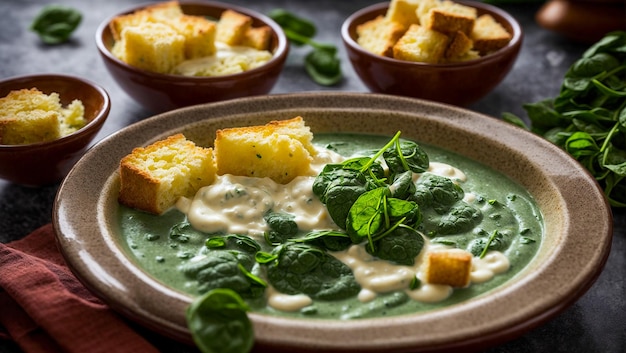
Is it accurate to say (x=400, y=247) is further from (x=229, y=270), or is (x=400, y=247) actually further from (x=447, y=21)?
(x=447, y=21)

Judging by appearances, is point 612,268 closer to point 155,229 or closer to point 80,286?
point 155,229

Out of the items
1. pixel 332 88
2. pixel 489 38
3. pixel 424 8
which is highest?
pixel 424 8

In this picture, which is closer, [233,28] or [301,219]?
[301,219]

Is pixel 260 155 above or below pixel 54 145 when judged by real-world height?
above

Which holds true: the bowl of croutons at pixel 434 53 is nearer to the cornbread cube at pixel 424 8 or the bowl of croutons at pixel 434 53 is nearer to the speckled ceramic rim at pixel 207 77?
the cornbread cube at pixel 424 8

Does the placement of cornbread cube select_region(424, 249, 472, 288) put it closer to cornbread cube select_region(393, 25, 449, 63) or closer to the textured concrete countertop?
the textured concrete countertop

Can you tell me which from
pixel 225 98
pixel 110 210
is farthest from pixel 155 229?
pixel 225 98

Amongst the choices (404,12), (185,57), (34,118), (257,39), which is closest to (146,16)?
(185,57)
